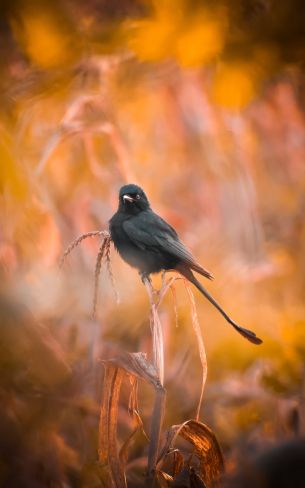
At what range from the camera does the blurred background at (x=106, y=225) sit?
9.38 ft

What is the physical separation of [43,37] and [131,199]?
135 centimetres

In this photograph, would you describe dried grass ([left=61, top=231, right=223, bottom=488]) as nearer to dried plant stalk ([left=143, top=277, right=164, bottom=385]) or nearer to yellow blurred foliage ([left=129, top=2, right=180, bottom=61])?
dried plant stalk ([left=143, top=277, right=164, bottom=385])

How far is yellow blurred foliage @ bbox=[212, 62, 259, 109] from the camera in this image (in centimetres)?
399

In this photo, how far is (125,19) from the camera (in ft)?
14.9

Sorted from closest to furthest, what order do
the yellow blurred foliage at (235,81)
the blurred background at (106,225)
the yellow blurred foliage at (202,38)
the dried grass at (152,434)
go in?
the dried grass at (152,434) → the blurred background at (106,225) → the yellow blurred foliage at (202,38) → the yellow blurred foliage at (235,81)


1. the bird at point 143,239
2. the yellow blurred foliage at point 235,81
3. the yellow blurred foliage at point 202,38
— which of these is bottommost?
the bird at point 143,239

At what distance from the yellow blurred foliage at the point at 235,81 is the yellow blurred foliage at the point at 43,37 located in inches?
45.2

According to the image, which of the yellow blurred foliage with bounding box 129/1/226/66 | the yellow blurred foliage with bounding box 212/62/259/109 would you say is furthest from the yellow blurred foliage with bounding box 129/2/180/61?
the yellow blurred foliage with bounding box 212/62/259/109

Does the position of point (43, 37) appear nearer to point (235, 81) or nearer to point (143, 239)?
point (235, 81)

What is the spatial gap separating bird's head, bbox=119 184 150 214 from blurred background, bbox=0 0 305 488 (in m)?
0.49

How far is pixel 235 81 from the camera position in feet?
13.3

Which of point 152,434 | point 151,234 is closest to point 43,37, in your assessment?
point 151,234

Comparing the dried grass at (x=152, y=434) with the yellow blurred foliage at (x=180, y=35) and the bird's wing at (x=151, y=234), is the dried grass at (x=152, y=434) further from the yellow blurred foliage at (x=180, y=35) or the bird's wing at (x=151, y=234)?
the yellow blurred foliage at (x=180, y=35)

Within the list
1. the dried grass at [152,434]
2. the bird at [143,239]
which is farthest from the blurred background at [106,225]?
the bird at [143,239]
